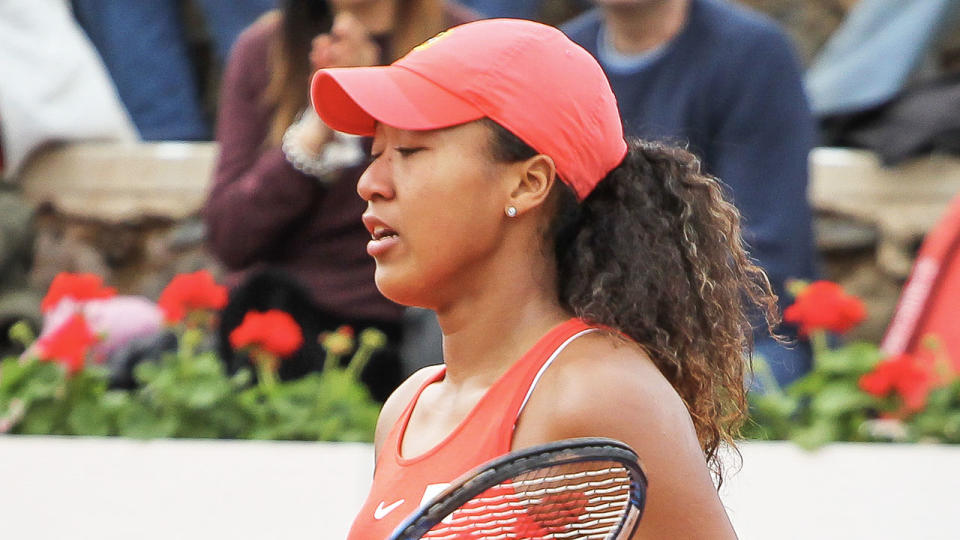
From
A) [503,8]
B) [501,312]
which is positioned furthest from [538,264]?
[503,8]

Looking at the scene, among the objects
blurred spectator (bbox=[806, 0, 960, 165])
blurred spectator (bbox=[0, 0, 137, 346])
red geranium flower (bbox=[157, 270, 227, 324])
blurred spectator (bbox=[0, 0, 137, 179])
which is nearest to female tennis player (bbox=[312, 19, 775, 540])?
red geranium flower (bbox=[157, 270, 227, 324])

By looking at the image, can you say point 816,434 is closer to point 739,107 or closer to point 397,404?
point 739,107

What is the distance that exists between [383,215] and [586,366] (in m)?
0.28

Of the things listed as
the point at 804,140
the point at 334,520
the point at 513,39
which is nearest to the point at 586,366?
the point at 513,39

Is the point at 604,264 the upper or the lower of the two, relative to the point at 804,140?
upper

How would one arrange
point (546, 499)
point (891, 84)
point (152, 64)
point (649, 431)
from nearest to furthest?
1. point (546, 499)
2. point (649, 431)
3. point (891, 84)
4. point (152, 64)

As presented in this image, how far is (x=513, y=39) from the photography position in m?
1.59

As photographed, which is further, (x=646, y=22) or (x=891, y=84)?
(x=891, y=84)

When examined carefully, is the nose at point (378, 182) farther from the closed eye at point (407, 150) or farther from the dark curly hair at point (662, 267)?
the dark curly hair at point (662, 267)

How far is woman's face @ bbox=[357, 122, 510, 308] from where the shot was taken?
156 cm

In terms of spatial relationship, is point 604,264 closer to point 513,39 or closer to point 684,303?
point 684,303

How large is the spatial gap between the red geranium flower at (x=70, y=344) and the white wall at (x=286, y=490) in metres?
0.22

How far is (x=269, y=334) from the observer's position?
10.3 feet

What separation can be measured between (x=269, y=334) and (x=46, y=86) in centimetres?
184
